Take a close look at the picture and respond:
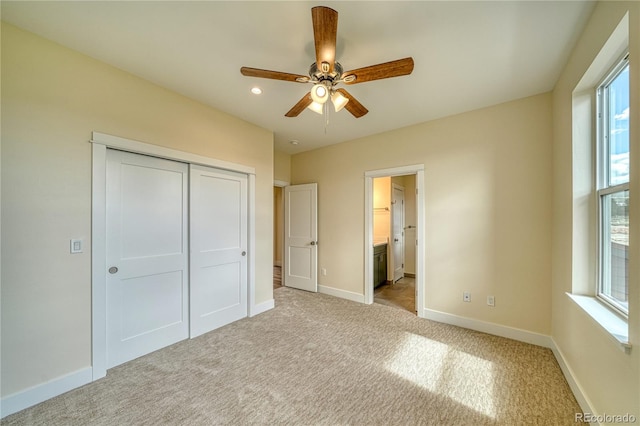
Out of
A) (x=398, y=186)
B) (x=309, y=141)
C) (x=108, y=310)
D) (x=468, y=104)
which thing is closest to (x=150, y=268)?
(x=108, y=310)

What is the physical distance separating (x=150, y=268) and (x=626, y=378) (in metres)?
3.47

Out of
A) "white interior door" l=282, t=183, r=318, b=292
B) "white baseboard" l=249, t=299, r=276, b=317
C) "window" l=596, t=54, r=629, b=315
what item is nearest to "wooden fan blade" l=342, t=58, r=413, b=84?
"window" l=596, t=54, r=629, b=315

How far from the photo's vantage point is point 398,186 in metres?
5.09

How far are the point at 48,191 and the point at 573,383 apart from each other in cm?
426

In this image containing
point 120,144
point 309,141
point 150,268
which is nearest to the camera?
point 120,144

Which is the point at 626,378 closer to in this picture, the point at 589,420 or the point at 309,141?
the point at 589,420

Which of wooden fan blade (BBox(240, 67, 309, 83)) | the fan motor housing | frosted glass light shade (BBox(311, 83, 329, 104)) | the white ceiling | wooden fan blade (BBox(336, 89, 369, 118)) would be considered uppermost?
the white ceiling

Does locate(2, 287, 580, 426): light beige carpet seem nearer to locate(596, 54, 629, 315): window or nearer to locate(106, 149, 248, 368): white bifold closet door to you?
locate(106, 149, 248, 368): white bifold closet door

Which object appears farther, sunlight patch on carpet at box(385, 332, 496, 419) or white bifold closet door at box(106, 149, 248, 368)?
white bifold closet door at box(106, 149, 248, 368)

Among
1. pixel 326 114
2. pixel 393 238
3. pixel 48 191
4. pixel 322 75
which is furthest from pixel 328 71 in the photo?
pixel 393 238

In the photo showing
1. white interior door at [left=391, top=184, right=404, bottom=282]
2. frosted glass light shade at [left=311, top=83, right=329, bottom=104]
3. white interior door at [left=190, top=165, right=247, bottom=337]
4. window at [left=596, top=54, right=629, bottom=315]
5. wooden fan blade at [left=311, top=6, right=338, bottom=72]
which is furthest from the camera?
white interior door at [left=391, top=184, right=404, bottom=282]

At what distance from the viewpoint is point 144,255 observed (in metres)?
2.36

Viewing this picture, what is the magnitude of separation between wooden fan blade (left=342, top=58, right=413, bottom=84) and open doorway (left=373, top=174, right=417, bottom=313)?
277 cm

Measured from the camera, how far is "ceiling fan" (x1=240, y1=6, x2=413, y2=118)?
52.6 inches
